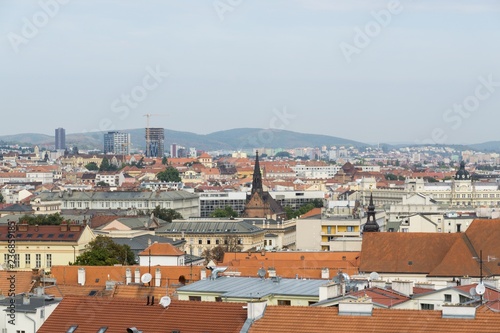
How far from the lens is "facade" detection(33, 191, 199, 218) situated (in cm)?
14838

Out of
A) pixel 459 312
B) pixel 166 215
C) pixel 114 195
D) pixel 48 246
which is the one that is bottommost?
pixel 166 215

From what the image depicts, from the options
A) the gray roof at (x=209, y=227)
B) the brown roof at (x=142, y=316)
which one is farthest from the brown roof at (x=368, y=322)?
the gray roof at (x=209, y=227)

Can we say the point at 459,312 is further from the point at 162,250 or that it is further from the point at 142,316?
the point at 162,250

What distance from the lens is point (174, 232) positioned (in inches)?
4277

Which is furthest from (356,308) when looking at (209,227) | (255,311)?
(209,227)

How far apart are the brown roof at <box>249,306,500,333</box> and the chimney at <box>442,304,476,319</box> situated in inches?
4.7

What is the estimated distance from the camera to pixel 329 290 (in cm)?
3572

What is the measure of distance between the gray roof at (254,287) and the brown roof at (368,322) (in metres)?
6.66

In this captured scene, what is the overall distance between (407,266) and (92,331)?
100ft

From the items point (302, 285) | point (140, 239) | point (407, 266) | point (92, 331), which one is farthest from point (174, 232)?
point (92, 331)

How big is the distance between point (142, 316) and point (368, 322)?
583 centimetres

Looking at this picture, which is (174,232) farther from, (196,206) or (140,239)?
(196,206)

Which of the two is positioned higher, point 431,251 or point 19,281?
point 19,281

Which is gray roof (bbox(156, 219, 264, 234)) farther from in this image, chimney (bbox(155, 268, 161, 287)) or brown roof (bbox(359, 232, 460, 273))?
chimney (bbox(155, 268, 161, 287))
